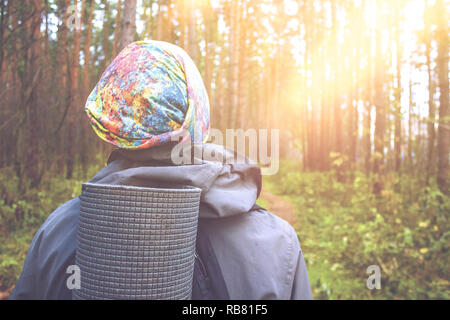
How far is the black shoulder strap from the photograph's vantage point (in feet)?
4.03

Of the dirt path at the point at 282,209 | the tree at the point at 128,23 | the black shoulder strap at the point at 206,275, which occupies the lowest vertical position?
the dirt path at the point at 282,209

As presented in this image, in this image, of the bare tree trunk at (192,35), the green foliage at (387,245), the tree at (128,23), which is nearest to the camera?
the green foliage at (387,245)

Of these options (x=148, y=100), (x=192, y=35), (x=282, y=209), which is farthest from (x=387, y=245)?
(x=192, y=35)

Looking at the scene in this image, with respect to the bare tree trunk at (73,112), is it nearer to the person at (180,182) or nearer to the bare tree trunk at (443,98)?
the person at (180,182)

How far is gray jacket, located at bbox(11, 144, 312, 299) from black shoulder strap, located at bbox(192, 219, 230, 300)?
24 millimetres

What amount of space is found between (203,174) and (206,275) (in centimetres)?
42

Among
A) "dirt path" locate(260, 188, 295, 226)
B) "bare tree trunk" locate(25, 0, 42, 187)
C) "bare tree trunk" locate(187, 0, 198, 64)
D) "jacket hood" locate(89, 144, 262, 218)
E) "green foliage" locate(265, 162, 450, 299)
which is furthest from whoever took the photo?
"dirt path" locate(260, 188, 295, 226)

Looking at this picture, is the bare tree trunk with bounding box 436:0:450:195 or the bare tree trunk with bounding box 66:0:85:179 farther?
the bare tree trunk with bounding box 66:0:85:179

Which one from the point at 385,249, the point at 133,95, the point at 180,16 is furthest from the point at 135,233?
the point at 180,16

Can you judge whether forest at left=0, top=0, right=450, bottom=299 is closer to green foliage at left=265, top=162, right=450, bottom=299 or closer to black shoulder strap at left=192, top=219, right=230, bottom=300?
green foliage at left=265, top=162, right=450, bottom=299

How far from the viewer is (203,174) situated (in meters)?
1.20

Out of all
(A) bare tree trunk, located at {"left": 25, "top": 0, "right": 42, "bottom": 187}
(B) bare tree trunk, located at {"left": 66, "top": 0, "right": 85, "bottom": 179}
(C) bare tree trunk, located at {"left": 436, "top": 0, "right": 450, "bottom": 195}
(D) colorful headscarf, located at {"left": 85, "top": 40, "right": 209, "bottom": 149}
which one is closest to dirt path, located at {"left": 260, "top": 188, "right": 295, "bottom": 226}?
(C) bare tree trunk, located at {"left": 436, "top": 0, "right": 450, "bottom": 195}

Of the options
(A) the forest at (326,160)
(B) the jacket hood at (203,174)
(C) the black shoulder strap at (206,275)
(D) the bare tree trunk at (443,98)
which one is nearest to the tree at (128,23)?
(A) the forest at (326,160)

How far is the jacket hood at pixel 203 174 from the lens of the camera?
1169 millimetres
